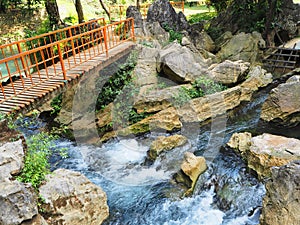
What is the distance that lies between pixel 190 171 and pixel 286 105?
482 cm

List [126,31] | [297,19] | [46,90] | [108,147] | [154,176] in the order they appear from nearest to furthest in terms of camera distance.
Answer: [46,90], [154,176], [108,147], [126,31], [297,19]

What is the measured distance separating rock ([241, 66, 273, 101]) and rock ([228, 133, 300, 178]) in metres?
3.85

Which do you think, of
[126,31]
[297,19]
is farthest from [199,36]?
[297,19]

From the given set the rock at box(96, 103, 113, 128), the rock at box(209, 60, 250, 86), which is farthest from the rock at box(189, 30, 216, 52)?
the rock at box(96, 103, 113, 128)

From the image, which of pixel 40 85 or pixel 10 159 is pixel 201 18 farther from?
pixel 10 159

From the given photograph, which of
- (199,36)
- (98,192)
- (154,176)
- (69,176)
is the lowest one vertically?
(154,176)

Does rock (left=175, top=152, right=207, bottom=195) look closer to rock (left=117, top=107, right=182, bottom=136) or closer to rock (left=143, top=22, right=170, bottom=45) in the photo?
rock (left=117, top=107, right=182, bottom=136)

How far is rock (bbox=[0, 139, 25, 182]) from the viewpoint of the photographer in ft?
18.6

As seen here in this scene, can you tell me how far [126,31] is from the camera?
13.4 meters

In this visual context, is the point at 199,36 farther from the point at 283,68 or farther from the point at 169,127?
the point at 169,127

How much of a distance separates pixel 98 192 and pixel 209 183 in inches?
118

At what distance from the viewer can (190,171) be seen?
25.0 feet

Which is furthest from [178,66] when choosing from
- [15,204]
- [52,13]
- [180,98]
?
[15,204]

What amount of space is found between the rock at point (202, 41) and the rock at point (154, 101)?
221 inches
